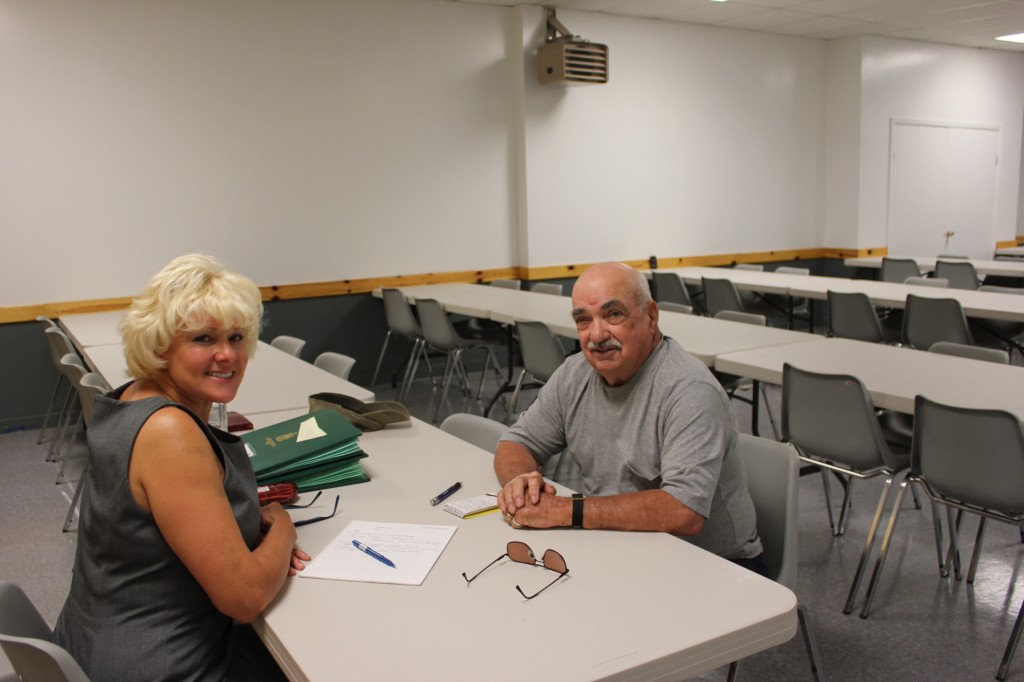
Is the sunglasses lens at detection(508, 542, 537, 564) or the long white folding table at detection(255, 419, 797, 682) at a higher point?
the sunglasses lens at detection(508, 542, 537, 564)

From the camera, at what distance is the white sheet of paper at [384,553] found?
154cm

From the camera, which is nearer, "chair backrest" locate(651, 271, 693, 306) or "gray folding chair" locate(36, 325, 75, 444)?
"gray folding chair" locate(36, 325, 75, 444)

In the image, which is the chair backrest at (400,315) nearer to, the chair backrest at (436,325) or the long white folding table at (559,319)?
the long white folding table at (559,319)

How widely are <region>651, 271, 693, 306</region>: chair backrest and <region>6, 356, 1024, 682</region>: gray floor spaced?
2.73 metres

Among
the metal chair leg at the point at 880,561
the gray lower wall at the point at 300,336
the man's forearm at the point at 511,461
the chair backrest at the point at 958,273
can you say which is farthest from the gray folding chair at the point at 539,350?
the chair backrest at the point at 958,273

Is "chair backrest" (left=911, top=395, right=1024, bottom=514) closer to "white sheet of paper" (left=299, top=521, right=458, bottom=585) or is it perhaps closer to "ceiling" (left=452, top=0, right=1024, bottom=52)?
"white sheet of paper" (left=299, top=521, right=458, bottom=585)

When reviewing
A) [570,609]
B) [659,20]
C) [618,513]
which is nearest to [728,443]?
[618,513]

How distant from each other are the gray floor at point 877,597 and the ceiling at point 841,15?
15.1 feet

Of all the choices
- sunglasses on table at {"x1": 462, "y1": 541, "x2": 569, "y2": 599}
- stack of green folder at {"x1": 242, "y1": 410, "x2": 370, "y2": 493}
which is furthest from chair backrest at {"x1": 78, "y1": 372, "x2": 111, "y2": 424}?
sunglasses on table at {"x1": 462, "y1": 541, "x2": 569, "y2": 599}

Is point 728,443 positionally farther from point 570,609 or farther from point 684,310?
point 684,310

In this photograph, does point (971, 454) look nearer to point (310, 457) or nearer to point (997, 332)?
point (310, 457)

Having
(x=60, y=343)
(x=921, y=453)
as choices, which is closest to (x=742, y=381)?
(x=921, y=453)

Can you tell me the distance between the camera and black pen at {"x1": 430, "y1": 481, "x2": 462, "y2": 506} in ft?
6.30

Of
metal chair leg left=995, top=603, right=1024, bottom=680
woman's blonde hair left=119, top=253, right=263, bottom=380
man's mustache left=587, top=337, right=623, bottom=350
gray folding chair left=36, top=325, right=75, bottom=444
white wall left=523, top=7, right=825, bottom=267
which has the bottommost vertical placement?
metal chair leg left=995, top=603, right=1024, bottom=680
